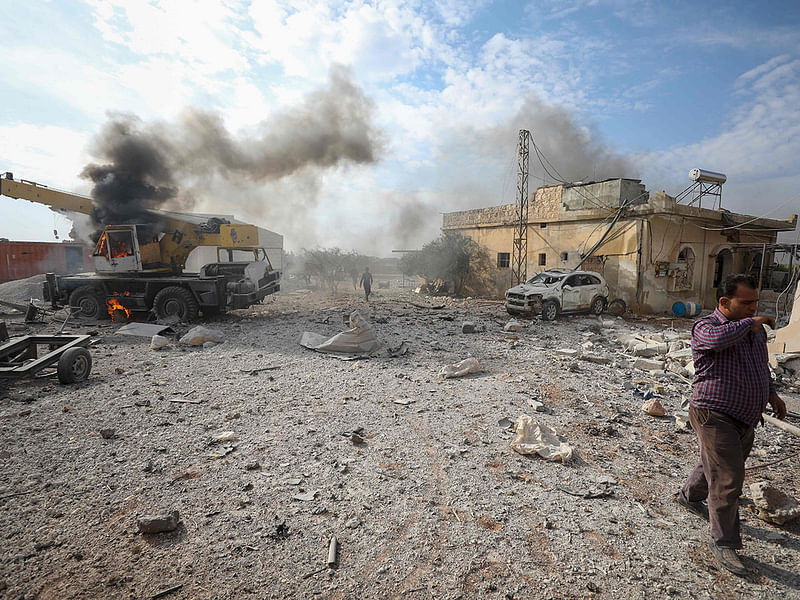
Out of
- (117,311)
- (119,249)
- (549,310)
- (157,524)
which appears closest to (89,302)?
(117,311)

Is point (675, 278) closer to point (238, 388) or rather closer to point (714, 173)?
point (714, 173)

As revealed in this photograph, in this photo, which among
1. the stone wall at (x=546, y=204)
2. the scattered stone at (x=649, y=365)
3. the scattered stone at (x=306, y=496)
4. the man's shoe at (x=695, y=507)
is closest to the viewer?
the man's shoe at (x=695, y=507)

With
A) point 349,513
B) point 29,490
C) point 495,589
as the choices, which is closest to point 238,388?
point 29,490

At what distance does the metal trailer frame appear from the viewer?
16.5 feet

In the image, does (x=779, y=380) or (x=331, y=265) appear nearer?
(x=779, y=380)

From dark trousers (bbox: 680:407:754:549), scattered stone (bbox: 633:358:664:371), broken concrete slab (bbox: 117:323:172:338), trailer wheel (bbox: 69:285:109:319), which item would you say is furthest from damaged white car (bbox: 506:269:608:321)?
trailer wheel (bbox: 69:285:109:319)

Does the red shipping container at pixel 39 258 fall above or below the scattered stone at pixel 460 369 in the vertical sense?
above

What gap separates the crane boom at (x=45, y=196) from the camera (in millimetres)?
10820

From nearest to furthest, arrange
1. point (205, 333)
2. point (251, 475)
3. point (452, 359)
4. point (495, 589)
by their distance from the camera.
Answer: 1. point (495, 589)
2. point (251, 475)
3. point (452, 359)
4. point (205, 333)

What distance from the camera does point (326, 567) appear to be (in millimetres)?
2283

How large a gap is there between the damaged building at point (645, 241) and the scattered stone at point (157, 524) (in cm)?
1552

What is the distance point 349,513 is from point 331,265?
23.0m

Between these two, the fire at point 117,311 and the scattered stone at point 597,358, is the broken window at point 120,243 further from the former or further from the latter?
the scattered stone at point 597,358

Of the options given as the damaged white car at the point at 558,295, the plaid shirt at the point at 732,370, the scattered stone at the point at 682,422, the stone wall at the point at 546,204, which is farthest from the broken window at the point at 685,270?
the plaid shirt at the point at 732,370
